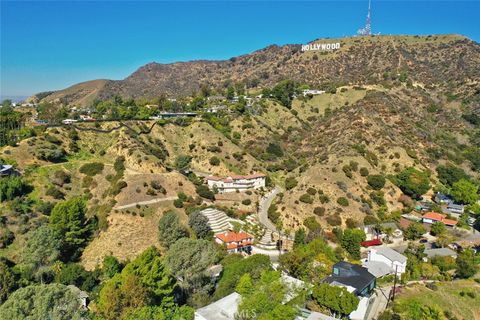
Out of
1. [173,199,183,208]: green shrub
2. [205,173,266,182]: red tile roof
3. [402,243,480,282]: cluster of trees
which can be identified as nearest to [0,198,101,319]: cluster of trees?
[173,199,183,208]: green shrub

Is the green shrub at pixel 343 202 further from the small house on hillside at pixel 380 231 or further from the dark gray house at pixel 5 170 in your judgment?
the dark gray house at pixel 5 170

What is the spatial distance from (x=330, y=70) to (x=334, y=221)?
311 ft


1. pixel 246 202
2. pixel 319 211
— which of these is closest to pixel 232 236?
pixel 246 202

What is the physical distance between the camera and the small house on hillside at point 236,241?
45.5 metres

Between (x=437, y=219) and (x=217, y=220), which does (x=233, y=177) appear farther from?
(x=437, y=219)

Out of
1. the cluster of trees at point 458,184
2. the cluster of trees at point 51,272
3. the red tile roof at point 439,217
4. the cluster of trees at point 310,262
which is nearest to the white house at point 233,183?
the cluster of trees at point 51,272

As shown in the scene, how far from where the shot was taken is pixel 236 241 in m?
46.0

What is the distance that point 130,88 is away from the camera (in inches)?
7254

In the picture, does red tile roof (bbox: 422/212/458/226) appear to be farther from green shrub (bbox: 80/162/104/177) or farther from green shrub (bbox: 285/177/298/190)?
green shrub (bbox: 80/162/104/177)

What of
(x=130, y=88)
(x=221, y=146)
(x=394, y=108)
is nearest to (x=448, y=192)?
(x=394, y=108)

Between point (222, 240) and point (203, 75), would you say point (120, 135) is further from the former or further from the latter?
point (203, 75)

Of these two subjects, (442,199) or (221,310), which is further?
(442,199)

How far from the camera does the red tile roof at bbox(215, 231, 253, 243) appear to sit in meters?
46.1

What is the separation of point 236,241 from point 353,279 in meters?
17.2
